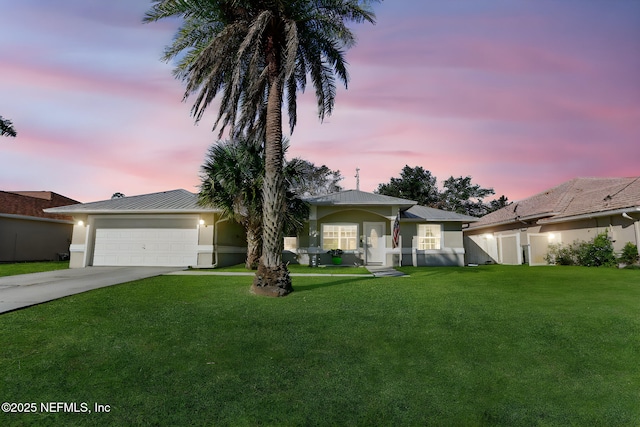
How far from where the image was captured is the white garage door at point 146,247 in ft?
54.3

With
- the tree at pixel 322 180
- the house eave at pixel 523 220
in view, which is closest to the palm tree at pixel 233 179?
the house eave at pixel 523 220

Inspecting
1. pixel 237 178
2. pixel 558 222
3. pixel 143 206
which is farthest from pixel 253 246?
pixel 558 222

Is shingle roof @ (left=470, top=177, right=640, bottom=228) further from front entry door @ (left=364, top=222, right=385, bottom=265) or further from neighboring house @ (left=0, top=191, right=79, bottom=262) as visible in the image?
neighboring house @ (left=0, top=191, right=79, bottom=262)

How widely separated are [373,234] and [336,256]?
260 cm

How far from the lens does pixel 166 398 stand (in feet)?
11.4

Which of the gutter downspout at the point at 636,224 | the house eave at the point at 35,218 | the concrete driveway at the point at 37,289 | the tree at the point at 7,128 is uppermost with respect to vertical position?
the tree at the point at 7,128

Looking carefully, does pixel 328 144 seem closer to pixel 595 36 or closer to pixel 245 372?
pixel 595 36

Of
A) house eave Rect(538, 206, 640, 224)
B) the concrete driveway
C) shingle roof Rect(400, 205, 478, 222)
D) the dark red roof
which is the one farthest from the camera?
the dark red roof

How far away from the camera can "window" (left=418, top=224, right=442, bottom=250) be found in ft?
65.4

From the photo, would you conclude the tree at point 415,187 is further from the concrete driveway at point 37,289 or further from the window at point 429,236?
the concrete driveway at point 37,289

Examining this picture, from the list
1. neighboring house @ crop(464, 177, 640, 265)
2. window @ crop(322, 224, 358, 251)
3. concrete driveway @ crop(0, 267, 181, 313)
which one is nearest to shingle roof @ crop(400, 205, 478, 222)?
window @ crop(322, 224, 358, 251)

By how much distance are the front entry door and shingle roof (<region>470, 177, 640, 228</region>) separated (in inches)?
408

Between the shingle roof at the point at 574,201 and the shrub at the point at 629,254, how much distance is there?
182 cm

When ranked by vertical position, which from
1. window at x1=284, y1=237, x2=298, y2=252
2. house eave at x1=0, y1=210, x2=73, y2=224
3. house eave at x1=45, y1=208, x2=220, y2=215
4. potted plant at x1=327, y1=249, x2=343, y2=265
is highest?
house eave at x1=0, y1=210, x2=73, y2=224
